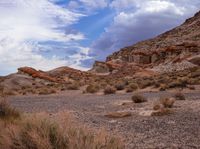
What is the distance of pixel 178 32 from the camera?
114 m

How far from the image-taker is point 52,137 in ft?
25.7

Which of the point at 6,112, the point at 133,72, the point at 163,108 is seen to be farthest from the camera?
the point at 133,72

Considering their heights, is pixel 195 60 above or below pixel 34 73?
above

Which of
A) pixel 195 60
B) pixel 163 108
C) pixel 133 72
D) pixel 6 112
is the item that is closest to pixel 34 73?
pixel 133 72

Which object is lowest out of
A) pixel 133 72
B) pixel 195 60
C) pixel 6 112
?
pixel 6 112

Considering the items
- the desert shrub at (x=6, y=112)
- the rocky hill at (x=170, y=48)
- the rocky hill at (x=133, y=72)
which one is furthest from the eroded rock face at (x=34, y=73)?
the desert shrub at (x=6, y=112)

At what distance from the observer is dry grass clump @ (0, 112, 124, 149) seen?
7344mm

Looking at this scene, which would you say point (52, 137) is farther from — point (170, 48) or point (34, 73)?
point (170, 48)

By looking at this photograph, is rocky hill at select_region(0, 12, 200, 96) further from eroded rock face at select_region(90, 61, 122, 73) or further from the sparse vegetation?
the sparse vegetation

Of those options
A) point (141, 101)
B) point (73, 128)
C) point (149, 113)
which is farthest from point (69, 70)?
point (73, 128)

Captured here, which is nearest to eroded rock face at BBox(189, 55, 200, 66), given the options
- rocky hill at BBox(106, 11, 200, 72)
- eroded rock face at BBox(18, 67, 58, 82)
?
rocky hill at BBox(106, 11, 200, 72)

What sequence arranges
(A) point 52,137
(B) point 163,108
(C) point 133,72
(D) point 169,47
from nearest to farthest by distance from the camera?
(A) point 52,137 → (B) point 163,108 → (C) point 133,72 → (D) point 169,47

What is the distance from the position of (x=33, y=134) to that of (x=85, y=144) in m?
1.08

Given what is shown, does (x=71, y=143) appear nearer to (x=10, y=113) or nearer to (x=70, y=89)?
(x=10, y=113)
